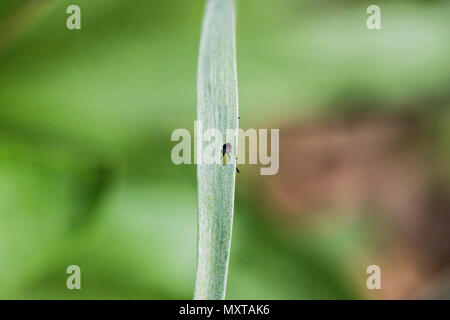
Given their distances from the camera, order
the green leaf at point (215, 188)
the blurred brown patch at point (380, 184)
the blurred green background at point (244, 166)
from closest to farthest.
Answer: the green leaf at point (215, 188) → the blurred green background at point (244, 166) → the blurred brown patch at point (380, 184)

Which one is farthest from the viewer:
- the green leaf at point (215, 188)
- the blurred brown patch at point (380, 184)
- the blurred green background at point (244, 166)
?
the blurred brown patch at point (380, 184)

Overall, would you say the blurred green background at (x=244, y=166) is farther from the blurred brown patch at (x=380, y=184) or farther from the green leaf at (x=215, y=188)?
the green leaf at (x=215, y=188)

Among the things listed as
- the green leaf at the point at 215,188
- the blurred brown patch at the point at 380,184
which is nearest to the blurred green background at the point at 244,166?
the blurred brown patch at the point at 380,184

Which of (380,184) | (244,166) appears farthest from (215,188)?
(380,184)

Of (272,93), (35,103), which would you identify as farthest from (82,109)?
(272,93)

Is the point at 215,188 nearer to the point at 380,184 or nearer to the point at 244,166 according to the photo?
the point at 244,166

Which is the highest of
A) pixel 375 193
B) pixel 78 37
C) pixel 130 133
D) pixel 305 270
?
pixel 78 37
